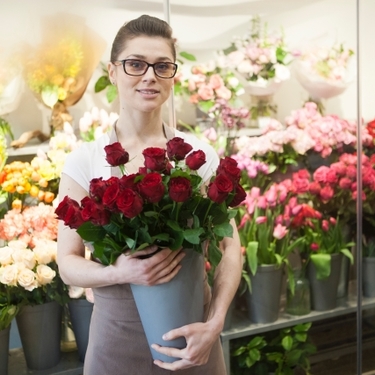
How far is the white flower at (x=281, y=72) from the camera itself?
236cm

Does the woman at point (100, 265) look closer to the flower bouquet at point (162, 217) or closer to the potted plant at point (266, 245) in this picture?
the flower bouquet at point (162, 217)

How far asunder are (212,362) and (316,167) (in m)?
1.25

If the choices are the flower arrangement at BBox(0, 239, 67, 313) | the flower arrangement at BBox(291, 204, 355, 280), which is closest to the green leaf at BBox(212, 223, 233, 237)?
the flower arrangement at BBox(0, 239, 67, 313)

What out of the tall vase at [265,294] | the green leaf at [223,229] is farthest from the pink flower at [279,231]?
the green leaf at [223,229]

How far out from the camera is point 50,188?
2.00m

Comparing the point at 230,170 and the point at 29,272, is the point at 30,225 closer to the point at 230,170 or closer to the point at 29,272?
the point at 29,272

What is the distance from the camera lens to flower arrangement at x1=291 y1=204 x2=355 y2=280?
7.68 feet

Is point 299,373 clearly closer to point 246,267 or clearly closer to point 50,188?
point 246,267

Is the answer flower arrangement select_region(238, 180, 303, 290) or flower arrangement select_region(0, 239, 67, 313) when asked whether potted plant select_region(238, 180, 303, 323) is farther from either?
flower arrangement select_region(0, 239, 67, 313)

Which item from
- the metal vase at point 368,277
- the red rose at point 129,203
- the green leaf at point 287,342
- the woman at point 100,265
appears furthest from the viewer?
the metal vase at point 368,277

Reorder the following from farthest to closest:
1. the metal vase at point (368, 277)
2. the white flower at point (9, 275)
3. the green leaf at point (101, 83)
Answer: the metal vase at point (368, 277) → the green leaf at point (101, 83) → the white flower at point (9, 275)

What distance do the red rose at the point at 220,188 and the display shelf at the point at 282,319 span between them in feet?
4.08

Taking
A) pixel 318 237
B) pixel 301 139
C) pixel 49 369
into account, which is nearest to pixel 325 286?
pixel 318 237

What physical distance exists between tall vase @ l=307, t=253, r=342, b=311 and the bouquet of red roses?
1308mm
